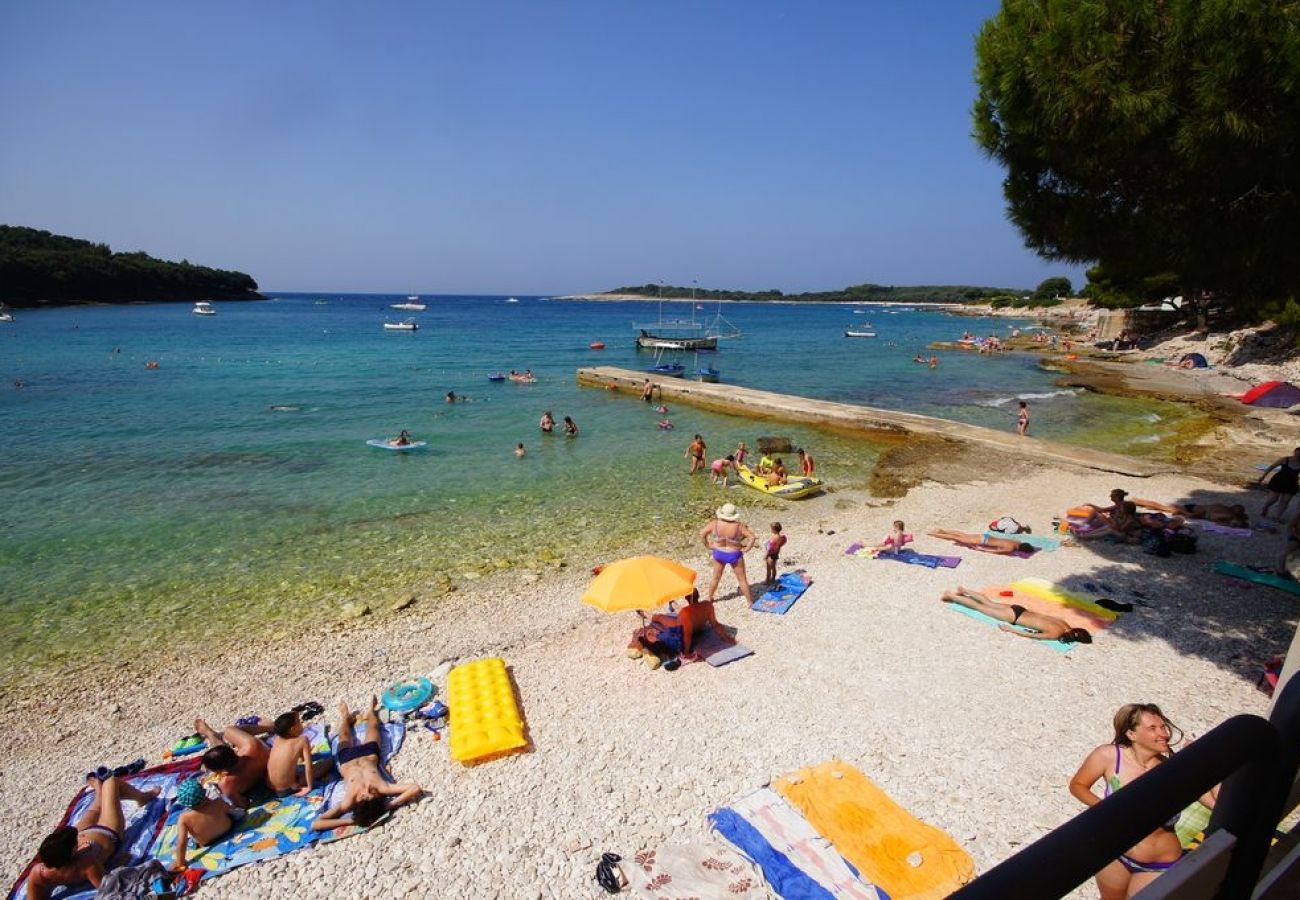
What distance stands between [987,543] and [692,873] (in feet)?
33.5

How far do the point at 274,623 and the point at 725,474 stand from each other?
12114 mm

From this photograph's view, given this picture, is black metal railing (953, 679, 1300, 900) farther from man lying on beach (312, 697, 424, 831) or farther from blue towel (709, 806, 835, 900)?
man lying on beach (312, 697, 424, 831)

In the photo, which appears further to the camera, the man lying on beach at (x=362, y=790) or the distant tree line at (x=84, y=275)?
the distant tree line at (x=84, y=275)

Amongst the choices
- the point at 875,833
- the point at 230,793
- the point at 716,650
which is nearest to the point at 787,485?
the point at 716,650

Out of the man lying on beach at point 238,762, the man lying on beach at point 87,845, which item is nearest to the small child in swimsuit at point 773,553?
the man lying on beach at point 238,762

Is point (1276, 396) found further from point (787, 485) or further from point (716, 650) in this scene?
point (716, 650)

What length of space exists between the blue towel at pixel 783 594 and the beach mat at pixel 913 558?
183 cm

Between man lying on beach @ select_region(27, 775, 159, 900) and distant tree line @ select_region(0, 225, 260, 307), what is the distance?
132689 millimetres

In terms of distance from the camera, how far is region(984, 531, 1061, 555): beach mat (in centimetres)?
1373

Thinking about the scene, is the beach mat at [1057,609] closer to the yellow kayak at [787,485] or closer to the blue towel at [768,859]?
the blue towel at [768,859]

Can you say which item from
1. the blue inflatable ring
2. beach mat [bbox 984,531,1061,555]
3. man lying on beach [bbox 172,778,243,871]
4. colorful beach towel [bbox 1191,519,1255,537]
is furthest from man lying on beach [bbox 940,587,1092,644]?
man lying on beach [bbox 172,778,243,871]

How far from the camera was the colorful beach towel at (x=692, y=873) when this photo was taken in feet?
19.3

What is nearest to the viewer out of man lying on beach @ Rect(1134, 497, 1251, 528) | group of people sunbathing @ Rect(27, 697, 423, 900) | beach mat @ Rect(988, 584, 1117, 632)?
group of people sunbathing @ Rect(27, 697, 423, 900)

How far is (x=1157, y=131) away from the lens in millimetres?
6512
